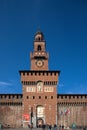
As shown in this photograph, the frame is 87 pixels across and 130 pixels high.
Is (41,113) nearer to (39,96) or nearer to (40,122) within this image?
(40,122)

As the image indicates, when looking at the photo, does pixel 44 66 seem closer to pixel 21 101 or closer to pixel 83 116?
pixel 21 101

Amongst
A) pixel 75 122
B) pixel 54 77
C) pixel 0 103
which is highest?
pixel 54 77

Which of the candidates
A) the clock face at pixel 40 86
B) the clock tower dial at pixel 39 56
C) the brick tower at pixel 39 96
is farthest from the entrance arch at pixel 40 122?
the clock tower dial at pixel 39 56

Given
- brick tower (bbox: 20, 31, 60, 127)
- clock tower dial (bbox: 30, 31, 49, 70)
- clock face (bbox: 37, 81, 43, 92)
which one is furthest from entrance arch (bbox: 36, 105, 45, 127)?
clock tower dial (bbox: 30, 31, 49, 70)

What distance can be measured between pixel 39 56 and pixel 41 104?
11.5 metres

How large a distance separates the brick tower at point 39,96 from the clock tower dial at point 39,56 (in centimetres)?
104

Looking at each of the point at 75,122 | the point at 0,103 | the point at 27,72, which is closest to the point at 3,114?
the point at 0,103

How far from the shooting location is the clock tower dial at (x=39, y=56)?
71438 millimetres

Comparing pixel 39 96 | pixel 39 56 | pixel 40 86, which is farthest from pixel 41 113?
pixel 39 56

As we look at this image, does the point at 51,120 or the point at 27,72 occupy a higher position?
the point at 27,72

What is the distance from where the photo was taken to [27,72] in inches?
2717

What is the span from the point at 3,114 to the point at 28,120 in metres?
5.89

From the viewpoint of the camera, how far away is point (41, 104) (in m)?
67.2

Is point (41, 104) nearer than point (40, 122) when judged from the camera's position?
Yes
